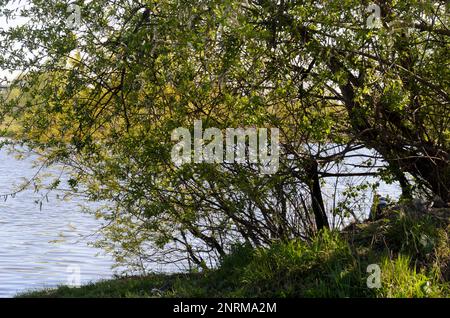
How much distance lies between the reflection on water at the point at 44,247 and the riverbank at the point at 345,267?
16.9 ft

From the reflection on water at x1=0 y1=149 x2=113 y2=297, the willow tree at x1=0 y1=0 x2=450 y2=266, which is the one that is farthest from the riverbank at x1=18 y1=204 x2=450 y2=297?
the reflection on water at x1=0 y1=149 x2=113 y2=297

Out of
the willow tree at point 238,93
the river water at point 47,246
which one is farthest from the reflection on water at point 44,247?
the willow tree at point 238,93

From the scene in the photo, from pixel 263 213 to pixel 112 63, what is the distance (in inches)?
115

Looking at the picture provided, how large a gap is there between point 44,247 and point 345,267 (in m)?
14.6

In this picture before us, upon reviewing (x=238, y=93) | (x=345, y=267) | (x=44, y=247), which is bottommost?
(x=345, y=267)

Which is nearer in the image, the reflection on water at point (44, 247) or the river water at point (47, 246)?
the river water at point (47, 246)

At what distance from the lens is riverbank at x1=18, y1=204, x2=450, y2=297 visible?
7.29 m

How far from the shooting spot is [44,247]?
68.7ft

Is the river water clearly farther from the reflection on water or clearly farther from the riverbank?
the riverbank

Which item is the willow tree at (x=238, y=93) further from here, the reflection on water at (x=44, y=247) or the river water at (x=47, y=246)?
the reflection on water at (x=44, y=247)

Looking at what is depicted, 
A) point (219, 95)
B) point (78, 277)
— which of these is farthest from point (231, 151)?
→ point (78, 277)

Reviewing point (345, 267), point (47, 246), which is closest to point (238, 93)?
point (345, 267)

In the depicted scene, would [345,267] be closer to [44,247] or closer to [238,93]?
[238,93]

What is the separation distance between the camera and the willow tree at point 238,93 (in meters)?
8.74
